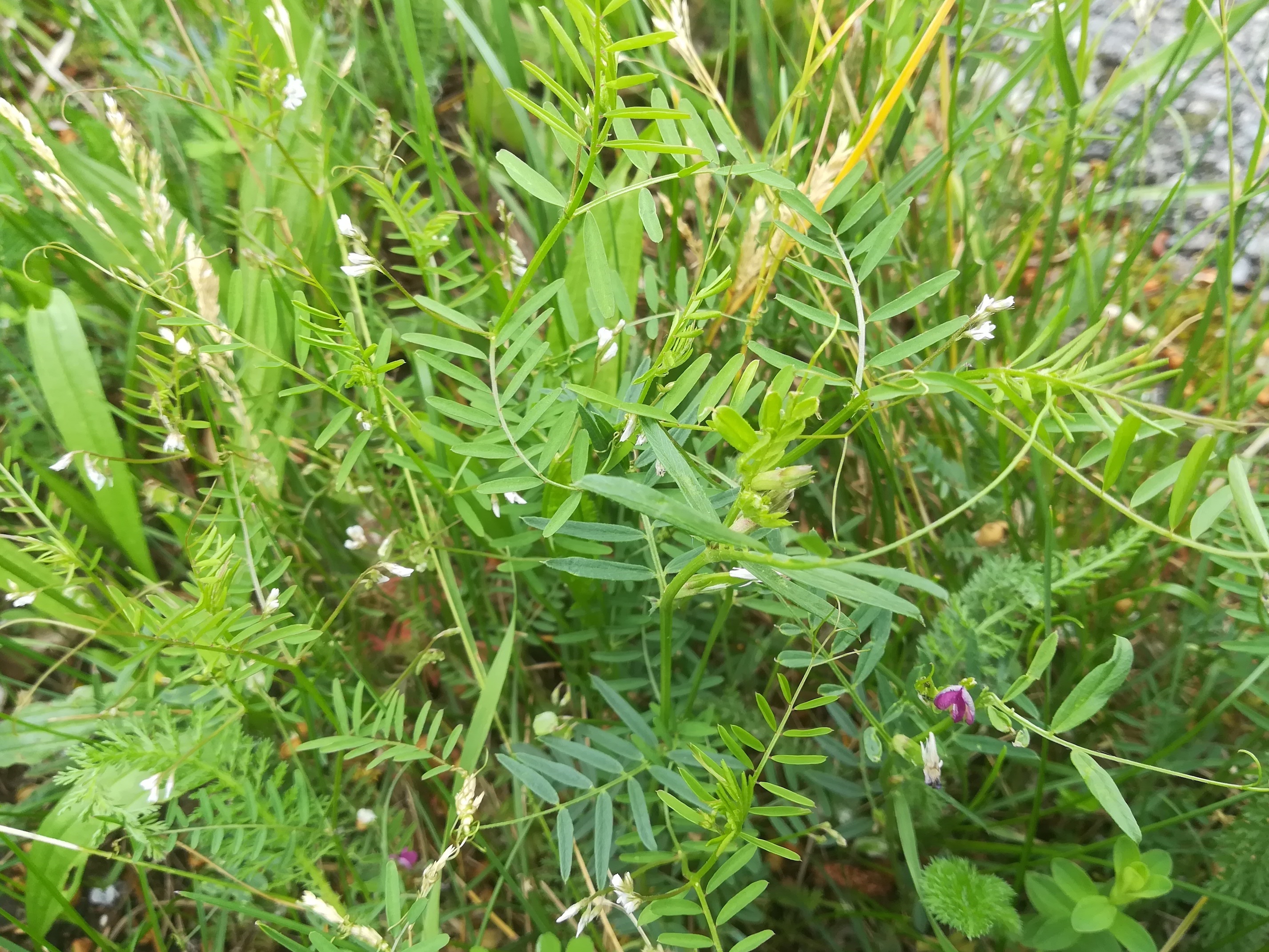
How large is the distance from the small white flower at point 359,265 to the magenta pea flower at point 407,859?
2.16ft

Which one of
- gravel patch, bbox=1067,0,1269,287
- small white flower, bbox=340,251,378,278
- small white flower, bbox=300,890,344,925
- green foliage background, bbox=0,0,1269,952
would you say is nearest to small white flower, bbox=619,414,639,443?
green foliage background, bbox=0,0,1269,952

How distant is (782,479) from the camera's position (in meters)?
0.53

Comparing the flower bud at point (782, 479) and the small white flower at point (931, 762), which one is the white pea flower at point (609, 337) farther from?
the small white flower at point (931, 762)

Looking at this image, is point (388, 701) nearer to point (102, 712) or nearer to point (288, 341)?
point (102, 712)

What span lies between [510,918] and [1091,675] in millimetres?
716

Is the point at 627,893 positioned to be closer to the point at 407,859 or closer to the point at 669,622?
the point at 669,622

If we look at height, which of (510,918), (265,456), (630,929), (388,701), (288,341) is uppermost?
(288,341)

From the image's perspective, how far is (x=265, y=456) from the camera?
1015 mm

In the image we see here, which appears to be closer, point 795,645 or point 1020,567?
point 1020,567

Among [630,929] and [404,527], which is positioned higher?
[404,527]

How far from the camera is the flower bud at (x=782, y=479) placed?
1.71 feet

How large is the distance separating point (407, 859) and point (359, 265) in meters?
0.69

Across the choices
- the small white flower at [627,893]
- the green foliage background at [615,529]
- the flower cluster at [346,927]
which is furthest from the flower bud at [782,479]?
the flower cluster at [346,927]

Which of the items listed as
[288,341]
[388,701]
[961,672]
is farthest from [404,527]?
[961,672]
